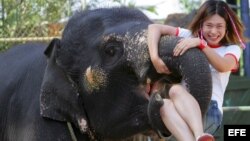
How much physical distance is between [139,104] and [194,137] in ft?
1.42

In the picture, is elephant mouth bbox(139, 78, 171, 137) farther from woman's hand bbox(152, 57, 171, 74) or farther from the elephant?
woman's hand bbox(152, 57, 171, 74)

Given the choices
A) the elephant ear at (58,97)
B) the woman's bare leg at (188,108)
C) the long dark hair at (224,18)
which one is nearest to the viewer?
the woman's bare leg at (188,108)

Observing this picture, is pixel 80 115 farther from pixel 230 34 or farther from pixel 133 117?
pixel 230 34

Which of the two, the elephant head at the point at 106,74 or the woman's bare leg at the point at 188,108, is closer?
the woman's bare leg at the point at 188,108

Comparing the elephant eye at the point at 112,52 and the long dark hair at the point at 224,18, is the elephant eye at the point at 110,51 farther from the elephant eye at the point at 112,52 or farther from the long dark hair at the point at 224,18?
the long dark hair at the point at 224,18

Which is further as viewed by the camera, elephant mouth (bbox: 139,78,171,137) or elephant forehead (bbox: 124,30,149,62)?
elephant forehead (bbox: 124,30,149,62)

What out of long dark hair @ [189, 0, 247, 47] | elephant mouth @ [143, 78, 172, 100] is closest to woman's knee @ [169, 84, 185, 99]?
elephant mouth @ [143, 78, 172, 100]

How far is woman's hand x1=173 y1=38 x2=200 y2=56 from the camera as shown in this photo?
11.9ft

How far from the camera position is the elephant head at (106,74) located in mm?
3787

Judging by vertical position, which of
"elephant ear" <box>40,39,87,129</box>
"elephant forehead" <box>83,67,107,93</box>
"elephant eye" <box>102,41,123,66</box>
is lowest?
"elephant ear" <box>40,39,87,129</box>

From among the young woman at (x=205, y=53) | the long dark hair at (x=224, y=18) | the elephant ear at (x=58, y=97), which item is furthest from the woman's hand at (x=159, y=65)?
the long dark hair at (x=224, y=18)

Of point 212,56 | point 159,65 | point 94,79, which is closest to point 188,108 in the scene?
point 159,65

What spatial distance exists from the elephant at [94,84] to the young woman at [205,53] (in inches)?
2.0

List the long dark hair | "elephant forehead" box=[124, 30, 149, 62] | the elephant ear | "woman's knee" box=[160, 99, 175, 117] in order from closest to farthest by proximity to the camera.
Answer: "woman's knee" box=[160, 99, 175, 117] < "elephant forehead" box=[124, 30, 149, 62] < the elephant ear < the long dark hair
